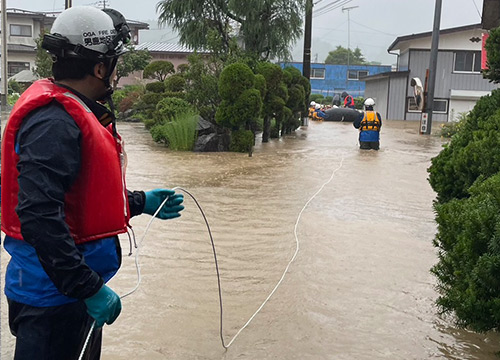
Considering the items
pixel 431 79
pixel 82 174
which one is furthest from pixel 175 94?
pixel 82 174

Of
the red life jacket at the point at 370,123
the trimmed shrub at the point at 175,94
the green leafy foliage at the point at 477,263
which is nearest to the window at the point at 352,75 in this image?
the trimmed shrub at the point at 175,94

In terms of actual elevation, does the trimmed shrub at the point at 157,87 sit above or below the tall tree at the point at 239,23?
below

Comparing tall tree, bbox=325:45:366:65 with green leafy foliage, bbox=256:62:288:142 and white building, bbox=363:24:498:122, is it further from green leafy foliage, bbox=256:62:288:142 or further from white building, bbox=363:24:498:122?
green leafy foliage, bbox=256:62:288:142

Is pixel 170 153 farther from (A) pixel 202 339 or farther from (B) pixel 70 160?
(B) pixel 70 160

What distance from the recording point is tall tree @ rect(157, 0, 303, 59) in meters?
21.8

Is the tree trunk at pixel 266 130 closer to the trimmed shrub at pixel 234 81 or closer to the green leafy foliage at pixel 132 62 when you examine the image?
the trimmed shrub at pixel 234 81

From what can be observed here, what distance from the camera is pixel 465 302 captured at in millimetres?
3277

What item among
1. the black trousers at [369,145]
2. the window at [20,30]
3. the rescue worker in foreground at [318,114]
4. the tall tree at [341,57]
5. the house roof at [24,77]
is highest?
the tall tree at [341,57]

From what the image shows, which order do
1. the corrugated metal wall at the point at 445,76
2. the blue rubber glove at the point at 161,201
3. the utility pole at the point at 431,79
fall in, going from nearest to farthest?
1. the blue rubber glove at the point at 161,201
2. the utility pole at the point at 431,79
3. the corrugated metal wall at the point at 445,76

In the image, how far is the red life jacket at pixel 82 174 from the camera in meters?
2.24

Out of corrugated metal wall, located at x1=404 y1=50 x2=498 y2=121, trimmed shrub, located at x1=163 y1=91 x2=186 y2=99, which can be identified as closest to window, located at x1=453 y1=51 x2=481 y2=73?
corrugated metal wall, located at x1=404 y1=50 x2=498 y2=121

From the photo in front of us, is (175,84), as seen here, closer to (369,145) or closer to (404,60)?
(369,145)

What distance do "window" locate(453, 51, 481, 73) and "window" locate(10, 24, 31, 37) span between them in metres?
31.2

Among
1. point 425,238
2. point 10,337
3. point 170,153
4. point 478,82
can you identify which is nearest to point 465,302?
point 10,337
